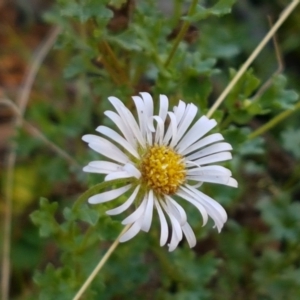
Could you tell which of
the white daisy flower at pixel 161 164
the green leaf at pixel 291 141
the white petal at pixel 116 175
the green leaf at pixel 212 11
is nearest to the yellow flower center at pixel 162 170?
the white daisy flower at pixel 161 164

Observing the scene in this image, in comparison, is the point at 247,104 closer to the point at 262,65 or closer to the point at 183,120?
the point at 183,120

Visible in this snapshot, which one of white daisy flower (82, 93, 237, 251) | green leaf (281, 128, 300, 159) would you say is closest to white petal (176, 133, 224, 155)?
white daisy flower (82, 93, 237, 251)

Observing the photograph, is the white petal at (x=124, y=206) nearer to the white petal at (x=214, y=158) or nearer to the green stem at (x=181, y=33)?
the white petal at (x=214, y=158)

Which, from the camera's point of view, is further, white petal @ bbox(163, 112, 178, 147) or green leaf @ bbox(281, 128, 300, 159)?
green leaf @ bbox(281, 128, 300, 159)

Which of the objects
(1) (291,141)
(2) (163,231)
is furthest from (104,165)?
(1) (291,141)

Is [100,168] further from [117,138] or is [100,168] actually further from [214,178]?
[214,178]

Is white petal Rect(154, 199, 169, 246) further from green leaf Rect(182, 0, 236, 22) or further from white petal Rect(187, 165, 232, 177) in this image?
green leaf Rect(182, 0, 236, 22)

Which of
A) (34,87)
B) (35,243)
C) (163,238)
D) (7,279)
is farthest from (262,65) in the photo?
(163,238)
